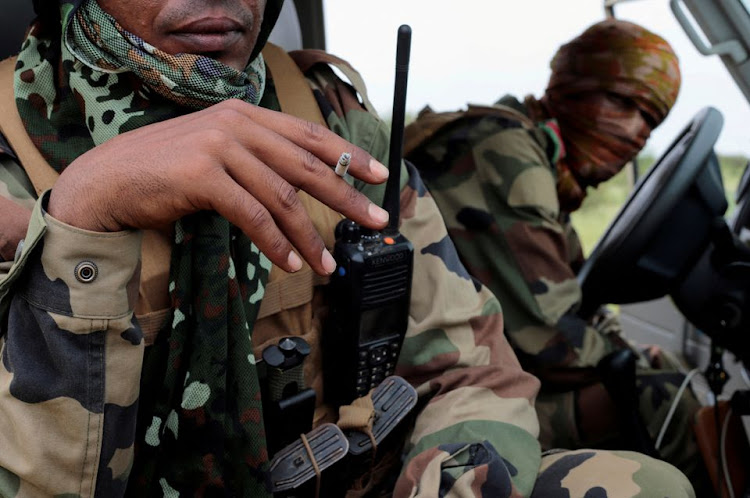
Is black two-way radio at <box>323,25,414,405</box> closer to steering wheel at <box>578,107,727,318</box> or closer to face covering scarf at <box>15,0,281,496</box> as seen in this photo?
face covering scarf at <box>15,0,281,496</box>

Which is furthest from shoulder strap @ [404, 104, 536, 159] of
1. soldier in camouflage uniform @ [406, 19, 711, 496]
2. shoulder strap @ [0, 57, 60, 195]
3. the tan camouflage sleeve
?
the tan camouflage sleeve

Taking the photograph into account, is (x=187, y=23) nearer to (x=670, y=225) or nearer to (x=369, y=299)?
(x=369, y=299)

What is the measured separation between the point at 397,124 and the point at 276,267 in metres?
0.29

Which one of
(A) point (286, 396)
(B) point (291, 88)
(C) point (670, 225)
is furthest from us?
(C) point (670, 225)

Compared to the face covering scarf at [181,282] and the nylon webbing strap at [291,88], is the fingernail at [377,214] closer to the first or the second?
the face covering scarf at [181,282]

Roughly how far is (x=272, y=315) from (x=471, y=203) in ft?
2.77

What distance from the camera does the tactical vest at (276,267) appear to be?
39.6 inches

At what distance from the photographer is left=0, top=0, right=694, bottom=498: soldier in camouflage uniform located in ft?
2.66

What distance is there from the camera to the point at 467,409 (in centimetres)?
112

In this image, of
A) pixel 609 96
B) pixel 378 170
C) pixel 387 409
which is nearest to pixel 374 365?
pixel 387 409

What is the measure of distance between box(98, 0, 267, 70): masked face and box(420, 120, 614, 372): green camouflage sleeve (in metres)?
0.93


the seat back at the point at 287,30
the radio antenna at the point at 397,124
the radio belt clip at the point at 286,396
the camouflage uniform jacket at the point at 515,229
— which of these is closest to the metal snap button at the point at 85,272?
the radio belt clip at the point at 286,396

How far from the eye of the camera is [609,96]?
2.07 m

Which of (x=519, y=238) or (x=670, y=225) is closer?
(x=670, y=225)
